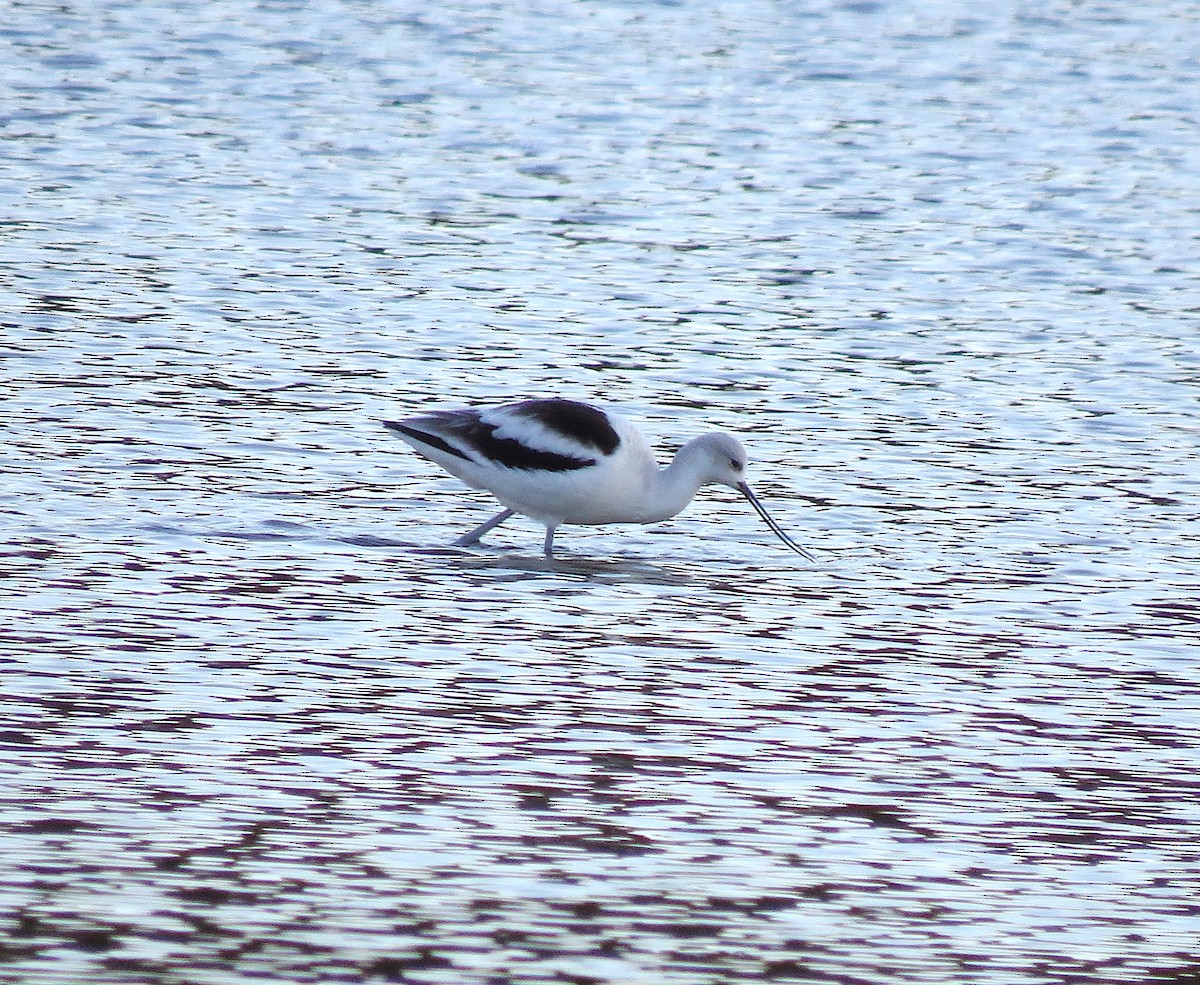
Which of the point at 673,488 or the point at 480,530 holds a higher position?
the point at 673,488

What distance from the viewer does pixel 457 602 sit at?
9789mm

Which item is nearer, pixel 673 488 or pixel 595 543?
pixel 673 488

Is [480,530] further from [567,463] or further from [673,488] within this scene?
[673,488]

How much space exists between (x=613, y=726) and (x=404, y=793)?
1044 mm

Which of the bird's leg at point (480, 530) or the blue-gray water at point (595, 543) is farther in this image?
the bird's leg at point (480, 530)

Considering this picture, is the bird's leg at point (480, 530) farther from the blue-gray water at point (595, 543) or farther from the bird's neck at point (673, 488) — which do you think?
the bird's neck at point (673, 488)

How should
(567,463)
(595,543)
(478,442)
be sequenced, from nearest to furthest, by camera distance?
(567,463) < (478,442) < (595,543)

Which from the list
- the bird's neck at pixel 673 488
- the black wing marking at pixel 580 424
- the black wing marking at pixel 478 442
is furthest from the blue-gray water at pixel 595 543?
the black wing marking at pixel 580 424

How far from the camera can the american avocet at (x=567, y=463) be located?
1093 cm

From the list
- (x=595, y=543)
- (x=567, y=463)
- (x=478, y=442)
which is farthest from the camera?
(x=595, y=543)

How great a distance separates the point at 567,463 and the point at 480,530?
507 mm

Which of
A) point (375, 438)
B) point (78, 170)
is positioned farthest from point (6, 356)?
point (78, 170)

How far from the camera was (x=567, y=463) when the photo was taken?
10.9m

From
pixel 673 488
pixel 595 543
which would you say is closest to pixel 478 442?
pixel 595 543
